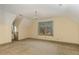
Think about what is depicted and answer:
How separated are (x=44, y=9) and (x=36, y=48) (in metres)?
0.69

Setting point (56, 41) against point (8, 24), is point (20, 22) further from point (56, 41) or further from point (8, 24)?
point (56, 41)

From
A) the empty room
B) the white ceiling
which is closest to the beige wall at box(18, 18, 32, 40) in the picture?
the empty room

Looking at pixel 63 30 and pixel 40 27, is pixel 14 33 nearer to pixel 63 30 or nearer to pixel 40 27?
pixel 40 27

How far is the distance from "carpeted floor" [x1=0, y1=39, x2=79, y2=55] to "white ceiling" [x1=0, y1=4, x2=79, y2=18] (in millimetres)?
505

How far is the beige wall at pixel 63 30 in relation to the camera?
6.29 ft

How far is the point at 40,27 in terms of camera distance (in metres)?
2.10

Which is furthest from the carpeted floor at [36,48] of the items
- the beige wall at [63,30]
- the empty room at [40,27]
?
the beige wall at [63,30]

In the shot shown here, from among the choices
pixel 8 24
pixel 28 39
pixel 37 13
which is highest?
pixel 37 13

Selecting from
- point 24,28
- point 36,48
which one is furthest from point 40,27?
point 36,48

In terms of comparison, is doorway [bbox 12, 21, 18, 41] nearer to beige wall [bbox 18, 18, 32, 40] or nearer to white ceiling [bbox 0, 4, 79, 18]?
beige wall [bbox 18, 18, 32, 40]

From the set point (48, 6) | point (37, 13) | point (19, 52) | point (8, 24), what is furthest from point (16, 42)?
point (48, 6)

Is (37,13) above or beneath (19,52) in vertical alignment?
above
